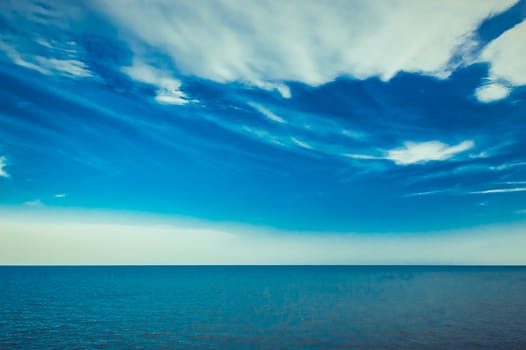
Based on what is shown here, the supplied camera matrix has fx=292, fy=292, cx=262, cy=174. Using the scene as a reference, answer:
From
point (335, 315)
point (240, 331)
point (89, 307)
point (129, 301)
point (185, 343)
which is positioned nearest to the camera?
point (185, 343)

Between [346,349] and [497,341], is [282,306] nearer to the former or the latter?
[346,349]

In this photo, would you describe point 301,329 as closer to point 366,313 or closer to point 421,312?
point 366,313

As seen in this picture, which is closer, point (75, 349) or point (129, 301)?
point (75, 349)

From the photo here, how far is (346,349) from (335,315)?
1816 cm

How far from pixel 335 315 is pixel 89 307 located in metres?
45.4

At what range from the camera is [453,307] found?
187 feet

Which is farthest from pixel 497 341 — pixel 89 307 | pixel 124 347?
pixel 89 307

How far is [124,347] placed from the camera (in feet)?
106

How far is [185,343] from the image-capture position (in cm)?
3384

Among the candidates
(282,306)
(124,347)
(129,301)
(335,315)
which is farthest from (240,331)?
(129,301)

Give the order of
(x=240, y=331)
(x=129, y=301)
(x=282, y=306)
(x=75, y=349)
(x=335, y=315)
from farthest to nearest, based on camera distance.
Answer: (x=129, y=301) → (x=282, y=306) → (x=335, y=315) → (x=240, y=331) → (x=75, y=349)

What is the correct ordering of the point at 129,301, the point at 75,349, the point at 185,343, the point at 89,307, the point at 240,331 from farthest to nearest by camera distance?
the point at 129,301, the point at 89,307, the point at 240,331, the point at 185,343, the point at 75,349

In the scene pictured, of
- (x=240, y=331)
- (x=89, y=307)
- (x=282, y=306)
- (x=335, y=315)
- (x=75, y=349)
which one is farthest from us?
(x=282, y=306)

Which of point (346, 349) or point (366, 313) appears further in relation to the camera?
point (366, 313)
